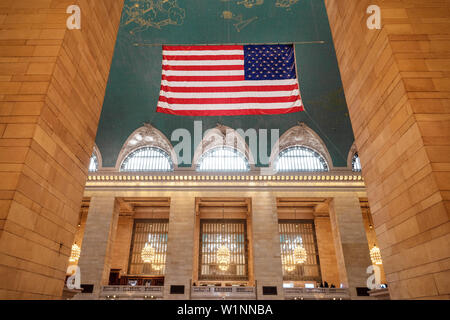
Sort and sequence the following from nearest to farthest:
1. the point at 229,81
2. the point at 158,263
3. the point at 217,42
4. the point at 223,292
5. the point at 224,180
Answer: the point at 229,81, the point at 217,42, the point at 223,292, the point at 224,180, the point at 158,263

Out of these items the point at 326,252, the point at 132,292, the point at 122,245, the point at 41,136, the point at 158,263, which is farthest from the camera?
the point at 122,245

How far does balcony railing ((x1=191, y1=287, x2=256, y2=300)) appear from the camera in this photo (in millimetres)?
14172

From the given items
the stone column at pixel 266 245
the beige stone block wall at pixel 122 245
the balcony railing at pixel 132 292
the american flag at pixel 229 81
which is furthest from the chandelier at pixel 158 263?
the american flag at pixel 229 81

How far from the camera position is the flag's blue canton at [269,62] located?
786 centimetres

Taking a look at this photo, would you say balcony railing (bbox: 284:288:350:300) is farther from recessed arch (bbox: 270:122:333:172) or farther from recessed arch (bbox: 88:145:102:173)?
recessed arch (bbox: 88:145:102:173)

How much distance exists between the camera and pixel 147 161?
57.8 feet

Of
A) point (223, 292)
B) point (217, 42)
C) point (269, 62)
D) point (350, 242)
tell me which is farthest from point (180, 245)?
point (269, 62)

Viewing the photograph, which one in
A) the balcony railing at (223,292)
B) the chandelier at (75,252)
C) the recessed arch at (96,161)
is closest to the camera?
the balcony railing at (223,292)

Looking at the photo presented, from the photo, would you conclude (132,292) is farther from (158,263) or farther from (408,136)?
(408,136)

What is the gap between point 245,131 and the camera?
1705 cm

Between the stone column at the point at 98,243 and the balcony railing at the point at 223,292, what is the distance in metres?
4.80

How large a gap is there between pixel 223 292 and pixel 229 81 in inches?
436

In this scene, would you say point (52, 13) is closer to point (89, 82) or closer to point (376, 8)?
point (89, 82)

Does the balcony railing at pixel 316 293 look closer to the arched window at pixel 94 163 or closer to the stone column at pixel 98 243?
the stone column at pixel 98 243
